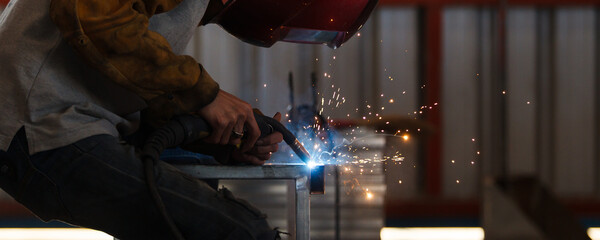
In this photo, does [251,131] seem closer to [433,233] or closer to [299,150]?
[299,150]

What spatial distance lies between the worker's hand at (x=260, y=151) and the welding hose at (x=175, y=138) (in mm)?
13

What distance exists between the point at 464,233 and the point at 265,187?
171 cm

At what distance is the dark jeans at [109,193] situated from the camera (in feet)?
3.20

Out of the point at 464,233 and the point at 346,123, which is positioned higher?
the point at 346,123

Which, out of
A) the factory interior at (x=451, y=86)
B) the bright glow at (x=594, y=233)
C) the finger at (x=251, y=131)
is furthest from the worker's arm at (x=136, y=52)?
the factory interior at (x=451, y=86)

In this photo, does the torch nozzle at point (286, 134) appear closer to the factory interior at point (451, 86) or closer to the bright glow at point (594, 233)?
the bright glow at point (594, 233)

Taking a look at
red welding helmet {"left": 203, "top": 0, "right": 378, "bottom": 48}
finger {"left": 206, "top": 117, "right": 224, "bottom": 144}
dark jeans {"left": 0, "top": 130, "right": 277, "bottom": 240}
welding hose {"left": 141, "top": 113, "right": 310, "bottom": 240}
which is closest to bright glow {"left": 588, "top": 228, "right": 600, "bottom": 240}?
red welding helmet {"left": 203, "top": 0, "right": 378, "bottom": 48}

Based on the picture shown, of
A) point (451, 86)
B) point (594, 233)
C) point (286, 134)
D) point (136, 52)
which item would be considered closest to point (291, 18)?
point (286, 134)

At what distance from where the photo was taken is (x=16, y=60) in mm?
994

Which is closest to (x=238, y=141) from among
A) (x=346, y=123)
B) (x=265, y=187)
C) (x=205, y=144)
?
(x=205, y=144)

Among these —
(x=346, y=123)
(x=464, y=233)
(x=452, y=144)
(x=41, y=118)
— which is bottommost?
(x=464, y=233)

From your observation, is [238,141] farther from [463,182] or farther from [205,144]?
[463,182]

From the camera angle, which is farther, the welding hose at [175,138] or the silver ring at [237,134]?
the silver ring at [237,134]

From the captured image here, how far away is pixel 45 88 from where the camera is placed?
99 centimetres
